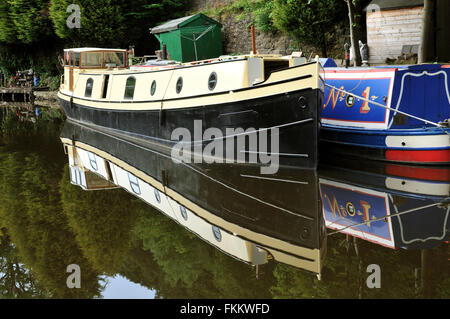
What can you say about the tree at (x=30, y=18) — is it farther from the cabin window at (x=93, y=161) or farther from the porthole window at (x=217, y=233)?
the porthole window at (x=217, y=233)

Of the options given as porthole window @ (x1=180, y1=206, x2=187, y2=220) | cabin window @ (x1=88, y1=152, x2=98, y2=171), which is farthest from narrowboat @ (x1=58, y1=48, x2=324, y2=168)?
porthole window @ (x1=180, y1=206, x2=187, y2=220)

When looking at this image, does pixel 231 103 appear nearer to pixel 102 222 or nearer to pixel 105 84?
pixel 102 222

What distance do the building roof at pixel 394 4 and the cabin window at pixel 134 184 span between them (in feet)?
46.6

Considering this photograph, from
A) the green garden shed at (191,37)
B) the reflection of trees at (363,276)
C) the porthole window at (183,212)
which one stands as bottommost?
the porthole window at (183,212)

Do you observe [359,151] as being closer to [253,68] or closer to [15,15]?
[253,68]

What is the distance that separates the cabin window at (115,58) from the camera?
1860 cm

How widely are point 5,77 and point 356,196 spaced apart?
126ft

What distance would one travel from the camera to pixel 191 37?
27172 millimetres

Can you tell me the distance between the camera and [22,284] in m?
5.50

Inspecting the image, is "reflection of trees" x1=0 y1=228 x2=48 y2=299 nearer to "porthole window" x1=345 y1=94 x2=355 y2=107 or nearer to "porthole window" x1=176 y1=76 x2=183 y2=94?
"porthole window" x1=176 y1=76 x2=183 y2=94

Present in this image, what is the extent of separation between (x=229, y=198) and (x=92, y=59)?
12112 millimetres

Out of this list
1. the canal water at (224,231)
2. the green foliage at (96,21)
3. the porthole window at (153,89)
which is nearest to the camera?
the canal water at (224,231)

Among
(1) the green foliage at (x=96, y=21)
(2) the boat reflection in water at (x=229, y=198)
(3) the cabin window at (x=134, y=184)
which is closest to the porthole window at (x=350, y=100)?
(2) the boat reflection in water at (x=229, y=198)

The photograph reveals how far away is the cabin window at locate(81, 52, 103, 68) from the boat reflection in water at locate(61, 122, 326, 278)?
6306mm
